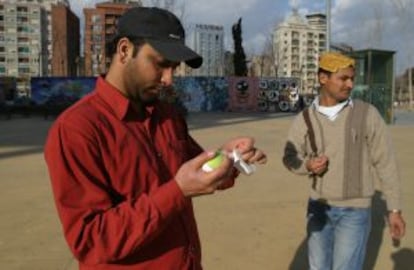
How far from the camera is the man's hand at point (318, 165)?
4184mm

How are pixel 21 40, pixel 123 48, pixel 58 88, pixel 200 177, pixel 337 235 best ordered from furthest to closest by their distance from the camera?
1. pixel 21 40
2. pixel 58 88
3. pixel 337 235
4. pixel 123 48
5. pixel 200 177

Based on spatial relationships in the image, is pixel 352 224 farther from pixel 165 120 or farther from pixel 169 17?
pixel 169 17

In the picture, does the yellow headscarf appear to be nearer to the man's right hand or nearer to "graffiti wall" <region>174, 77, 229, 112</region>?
the man's right hand

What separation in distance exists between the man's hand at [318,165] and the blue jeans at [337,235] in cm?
26

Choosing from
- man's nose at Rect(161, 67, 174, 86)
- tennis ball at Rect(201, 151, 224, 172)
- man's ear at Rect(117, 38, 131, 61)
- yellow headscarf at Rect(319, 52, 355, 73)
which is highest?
yellow headscarf at Rect(319, 52, 355, 73)

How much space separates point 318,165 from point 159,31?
2.15 metres

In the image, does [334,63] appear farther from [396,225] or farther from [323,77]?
[396,225]

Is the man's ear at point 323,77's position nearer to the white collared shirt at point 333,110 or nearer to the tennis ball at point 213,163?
the white collared shirt at point 333,110

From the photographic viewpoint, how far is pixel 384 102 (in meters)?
29.0

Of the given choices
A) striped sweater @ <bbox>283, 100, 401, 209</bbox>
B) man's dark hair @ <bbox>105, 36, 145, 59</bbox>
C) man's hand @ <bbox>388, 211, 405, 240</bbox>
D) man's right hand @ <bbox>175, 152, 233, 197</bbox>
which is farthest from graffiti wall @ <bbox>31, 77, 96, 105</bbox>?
man's right hand @ <bbox>175, 152, 233, 197</bbox>

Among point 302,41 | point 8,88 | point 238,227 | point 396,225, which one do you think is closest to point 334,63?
point 396,225

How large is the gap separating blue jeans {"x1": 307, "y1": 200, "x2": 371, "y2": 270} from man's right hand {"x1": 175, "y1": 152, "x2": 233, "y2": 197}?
7.75 feet

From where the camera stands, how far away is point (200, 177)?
202cm

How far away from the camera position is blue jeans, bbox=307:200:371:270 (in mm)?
4227
